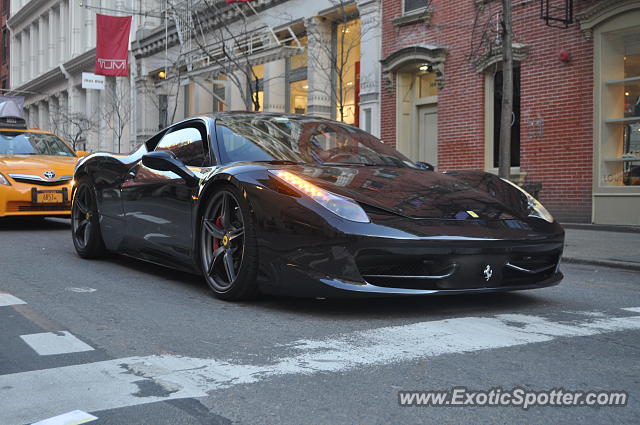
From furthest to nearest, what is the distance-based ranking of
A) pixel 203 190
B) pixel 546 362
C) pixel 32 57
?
pixel 32 57, pixel 203 190, pixel 546 362

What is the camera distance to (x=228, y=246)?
4.95 meters

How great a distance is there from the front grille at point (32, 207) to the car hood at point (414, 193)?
679 cm

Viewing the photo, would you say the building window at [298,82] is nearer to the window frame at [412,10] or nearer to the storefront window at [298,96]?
the storefront window at [298,96]

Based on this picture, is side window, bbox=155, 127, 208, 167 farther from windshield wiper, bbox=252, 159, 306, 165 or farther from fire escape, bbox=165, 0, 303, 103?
fire escape, bbox=165, 0, 303, 103

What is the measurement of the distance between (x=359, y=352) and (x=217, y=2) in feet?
66.1

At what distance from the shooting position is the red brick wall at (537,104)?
13.4 m

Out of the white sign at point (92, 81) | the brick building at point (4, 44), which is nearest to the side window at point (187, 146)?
the white sign at point (92, 81)

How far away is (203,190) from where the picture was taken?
17.1 feet

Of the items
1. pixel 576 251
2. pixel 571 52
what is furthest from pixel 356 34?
pixel 576 251

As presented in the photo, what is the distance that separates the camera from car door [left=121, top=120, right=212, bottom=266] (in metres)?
5.45

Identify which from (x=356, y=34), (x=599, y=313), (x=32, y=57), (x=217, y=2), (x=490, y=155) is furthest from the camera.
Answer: (x=32, y=57)

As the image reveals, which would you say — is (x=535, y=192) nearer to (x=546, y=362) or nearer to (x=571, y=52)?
(x=571, y=52)
